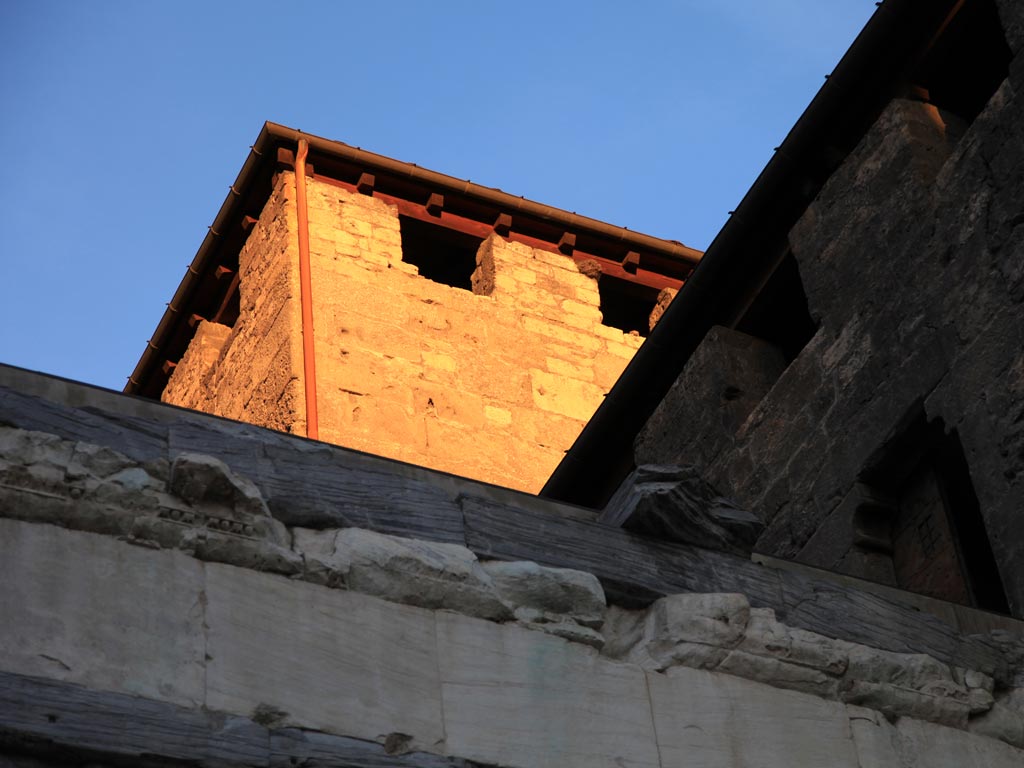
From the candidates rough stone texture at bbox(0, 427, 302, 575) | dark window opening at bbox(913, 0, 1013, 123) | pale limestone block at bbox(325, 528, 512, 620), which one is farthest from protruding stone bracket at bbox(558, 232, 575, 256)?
rough stone texture at bbox(0, 427, 302, 575)

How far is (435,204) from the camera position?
13.6 m

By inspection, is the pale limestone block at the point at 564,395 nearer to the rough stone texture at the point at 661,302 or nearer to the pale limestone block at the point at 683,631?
the rough stone texture at the point at 661,302

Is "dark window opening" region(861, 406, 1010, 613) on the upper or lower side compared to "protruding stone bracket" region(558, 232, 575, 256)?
lower

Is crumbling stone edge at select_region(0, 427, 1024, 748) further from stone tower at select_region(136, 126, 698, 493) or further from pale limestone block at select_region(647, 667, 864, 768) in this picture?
stone tower at select_region(136, 126, 698, 493)

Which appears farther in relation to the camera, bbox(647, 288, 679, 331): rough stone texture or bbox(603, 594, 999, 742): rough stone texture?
bbox(647, 288, 679, 331): rough stone texture

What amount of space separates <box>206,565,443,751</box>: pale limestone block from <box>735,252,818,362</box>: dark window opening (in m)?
4.91

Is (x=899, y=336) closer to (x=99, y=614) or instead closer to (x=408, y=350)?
(x=99, y=614)

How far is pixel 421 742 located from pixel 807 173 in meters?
5.06

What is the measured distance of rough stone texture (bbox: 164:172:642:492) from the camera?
12125 mm

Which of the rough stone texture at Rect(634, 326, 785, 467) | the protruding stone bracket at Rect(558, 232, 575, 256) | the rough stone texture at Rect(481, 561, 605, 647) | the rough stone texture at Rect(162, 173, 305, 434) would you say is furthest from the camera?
the protruding stone bracket at Rect(558, 232, 575, 256)

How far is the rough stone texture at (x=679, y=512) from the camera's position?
16.3ft

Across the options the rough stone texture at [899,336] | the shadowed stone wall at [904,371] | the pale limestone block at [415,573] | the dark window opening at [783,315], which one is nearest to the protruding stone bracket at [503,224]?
the dark window opening at [783,315]

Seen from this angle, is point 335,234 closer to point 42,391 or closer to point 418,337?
point 418,337

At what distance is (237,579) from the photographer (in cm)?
412
